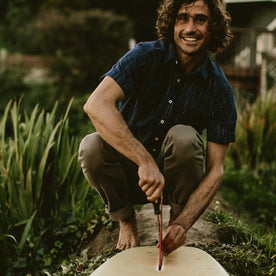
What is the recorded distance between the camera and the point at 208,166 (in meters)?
2.06

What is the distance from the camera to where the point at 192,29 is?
80.9 inches

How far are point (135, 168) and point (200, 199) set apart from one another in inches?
16.8

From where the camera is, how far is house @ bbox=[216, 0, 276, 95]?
9.38 meters

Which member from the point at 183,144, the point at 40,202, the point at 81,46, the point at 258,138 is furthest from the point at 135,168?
the point at 81,46

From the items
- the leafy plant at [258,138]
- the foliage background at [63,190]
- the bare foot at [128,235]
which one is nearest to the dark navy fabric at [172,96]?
the bare foot at [128,235]

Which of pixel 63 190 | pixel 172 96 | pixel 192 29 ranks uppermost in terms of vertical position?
pixel 192 29

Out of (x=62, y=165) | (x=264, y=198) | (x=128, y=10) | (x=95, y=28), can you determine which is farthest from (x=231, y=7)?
(x=62, y=165)

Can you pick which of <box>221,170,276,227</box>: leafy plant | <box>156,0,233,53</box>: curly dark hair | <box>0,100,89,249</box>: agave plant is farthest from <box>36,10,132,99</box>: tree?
<box>156,0,233,53</box>: curly dark hair

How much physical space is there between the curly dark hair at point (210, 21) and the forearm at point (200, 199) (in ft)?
2.67

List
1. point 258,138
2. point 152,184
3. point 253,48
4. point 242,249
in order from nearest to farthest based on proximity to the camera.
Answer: point 152,184 < point 242,249 < point 258,138 < point 253,48

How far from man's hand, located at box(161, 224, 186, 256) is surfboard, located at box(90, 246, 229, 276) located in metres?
0.05

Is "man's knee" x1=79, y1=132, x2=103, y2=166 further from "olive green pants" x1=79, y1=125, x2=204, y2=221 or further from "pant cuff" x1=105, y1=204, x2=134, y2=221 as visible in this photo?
"pant cuff" x1=105, y1=204, x2=134, y2=221

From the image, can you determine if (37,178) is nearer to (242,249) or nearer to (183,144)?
(183,144)

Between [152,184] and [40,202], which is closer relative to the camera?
[152,184]
